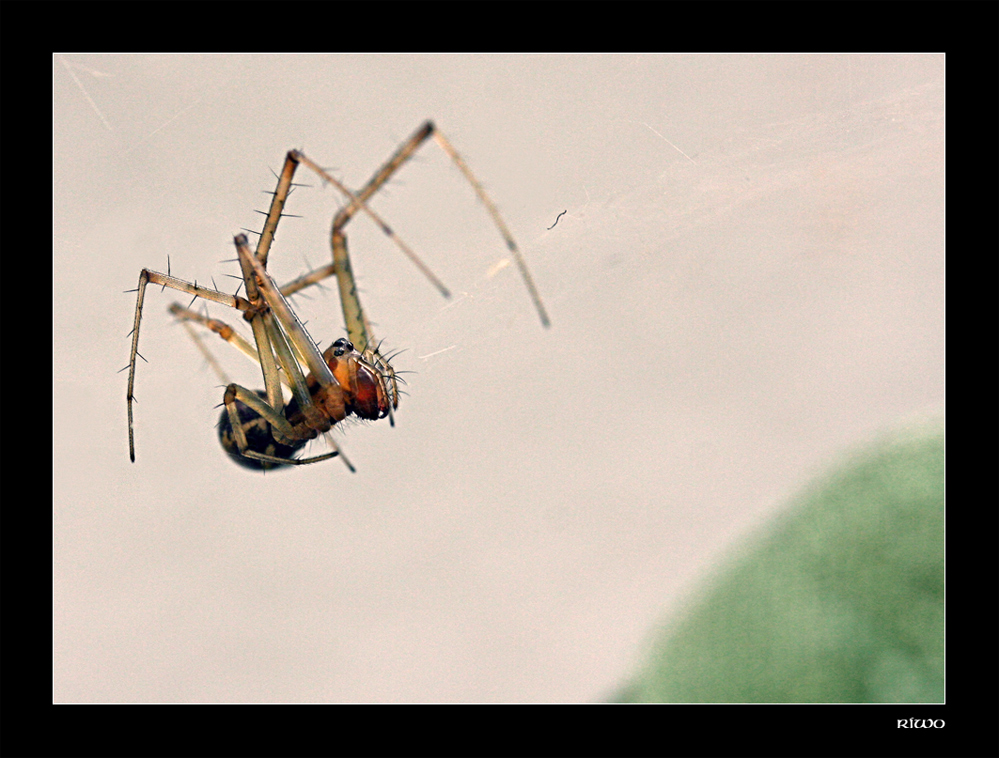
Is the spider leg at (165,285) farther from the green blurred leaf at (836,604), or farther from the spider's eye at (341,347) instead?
the green blurred leaf at (836,604)

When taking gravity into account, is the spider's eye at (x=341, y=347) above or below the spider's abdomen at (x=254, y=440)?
above

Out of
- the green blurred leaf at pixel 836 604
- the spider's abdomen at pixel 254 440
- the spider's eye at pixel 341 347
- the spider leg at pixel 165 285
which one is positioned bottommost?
the green blurred leaf at pixel 836 604

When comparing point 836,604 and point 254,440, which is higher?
point 254,440

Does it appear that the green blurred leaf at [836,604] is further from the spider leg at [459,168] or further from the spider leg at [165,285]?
the spider leg at [165,285]

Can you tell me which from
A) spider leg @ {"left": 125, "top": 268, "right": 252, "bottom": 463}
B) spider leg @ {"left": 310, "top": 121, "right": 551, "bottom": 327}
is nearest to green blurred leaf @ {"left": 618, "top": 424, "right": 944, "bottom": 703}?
spider leg @ {"left": 310, "top": 121, "right": 551, "bottom": 327}

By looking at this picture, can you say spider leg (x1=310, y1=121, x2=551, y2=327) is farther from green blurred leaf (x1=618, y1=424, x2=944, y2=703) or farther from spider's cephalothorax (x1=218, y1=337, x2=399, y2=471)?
green blurred leaf (x1=618, y1=424, x2=944, y2=703)

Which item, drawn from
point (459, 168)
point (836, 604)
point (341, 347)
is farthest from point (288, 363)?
point (836, 604)

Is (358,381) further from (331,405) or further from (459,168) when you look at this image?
(459,168)

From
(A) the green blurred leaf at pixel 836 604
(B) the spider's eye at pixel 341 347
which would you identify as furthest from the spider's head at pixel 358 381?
(A) the green blurred leaf at pixel 836 604
